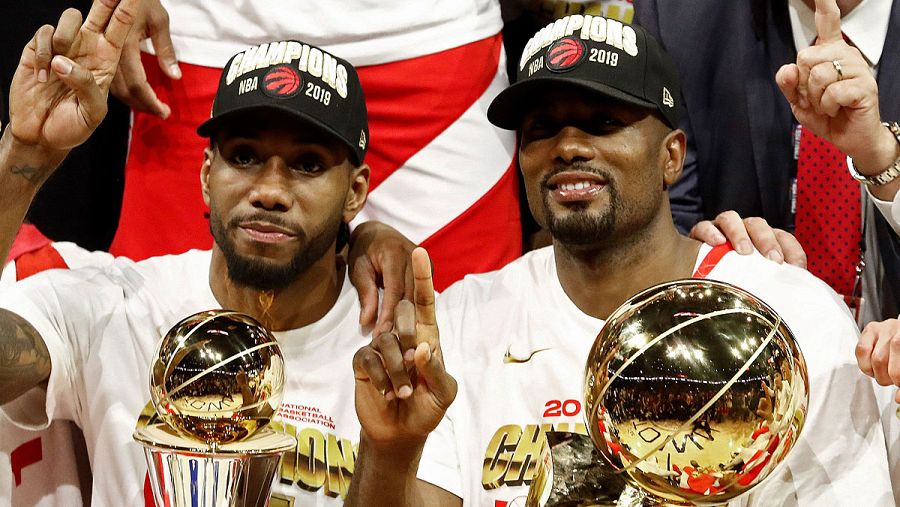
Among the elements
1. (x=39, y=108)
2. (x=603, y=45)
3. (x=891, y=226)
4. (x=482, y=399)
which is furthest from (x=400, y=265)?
(x=891, y=226)

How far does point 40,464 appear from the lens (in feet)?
7.35

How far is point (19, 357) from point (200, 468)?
0.80 metres

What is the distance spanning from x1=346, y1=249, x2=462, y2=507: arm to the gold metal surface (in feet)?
1.38

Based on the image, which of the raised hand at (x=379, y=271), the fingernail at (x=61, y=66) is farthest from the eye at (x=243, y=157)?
the fingernail at (x=61, y=66)

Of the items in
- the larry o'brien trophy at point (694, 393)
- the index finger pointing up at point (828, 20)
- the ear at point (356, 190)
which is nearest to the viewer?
the larry o'brien trophy at point (694, 393)

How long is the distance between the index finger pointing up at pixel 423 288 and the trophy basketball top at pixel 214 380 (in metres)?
0.21

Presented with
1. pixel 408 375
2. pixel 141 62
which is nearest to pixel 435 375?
pixel 408 375

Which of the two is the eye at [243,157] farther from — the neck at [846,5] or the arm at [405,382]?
the neck at [846,5]

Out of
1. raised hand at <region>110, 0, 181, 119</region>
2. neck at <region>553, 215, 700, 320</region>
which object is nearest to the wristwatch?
neck at <region>553, 215, 700, 320</region>

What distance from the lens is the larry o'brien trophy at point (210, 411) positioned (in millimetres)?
1359

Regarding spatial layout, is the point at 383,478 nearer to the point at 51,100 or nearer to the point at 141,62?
the point at 51,100

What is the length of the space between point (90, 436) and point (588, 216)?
1.08 m

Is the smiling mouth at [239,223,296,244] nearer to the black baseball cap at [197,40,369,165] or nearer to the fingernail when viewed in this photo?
the black baseball cap at [197,40,369,165]

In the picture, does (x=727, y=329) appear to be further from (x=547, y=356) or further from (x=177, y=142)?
(x=177, y=142)
